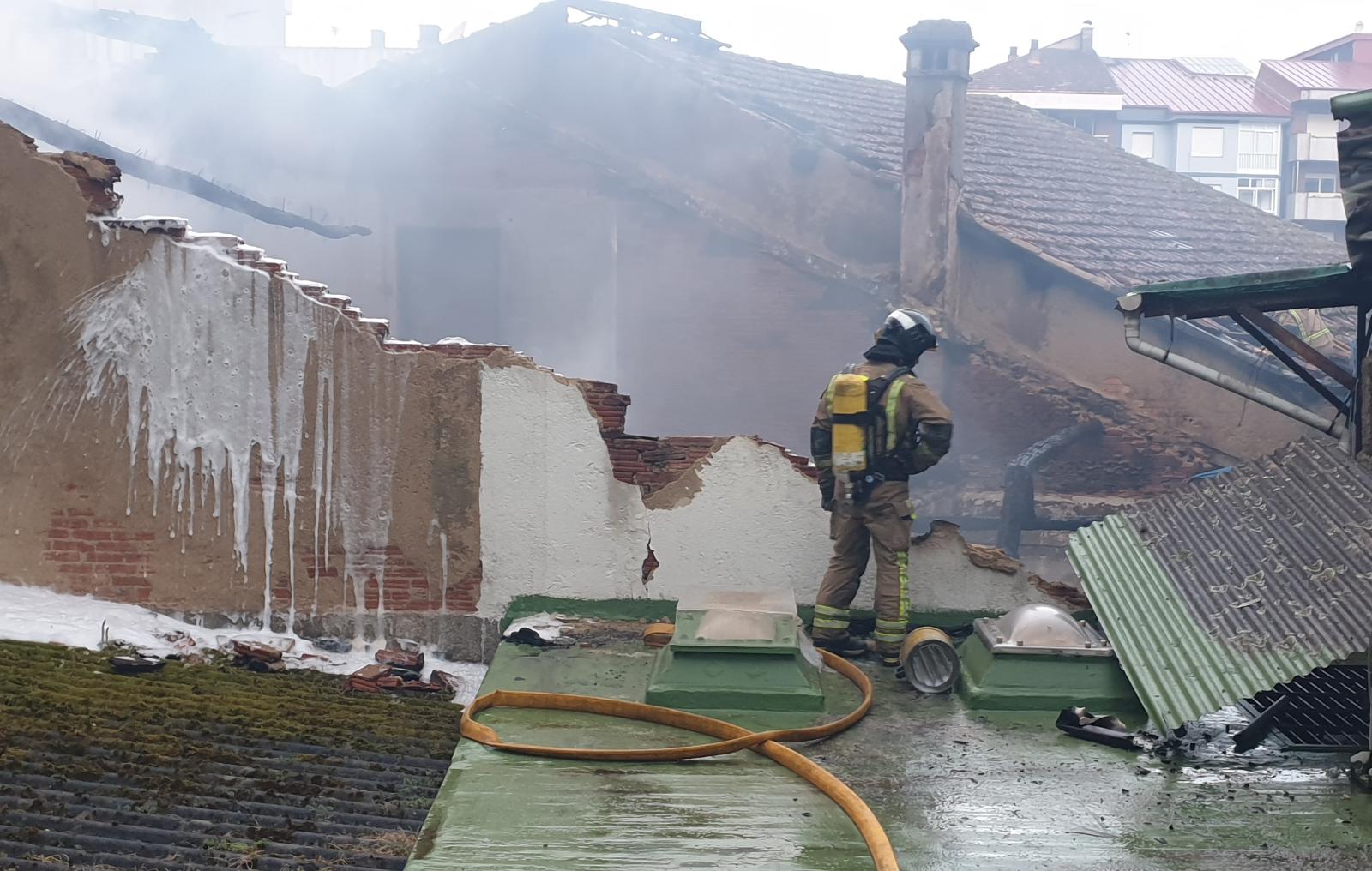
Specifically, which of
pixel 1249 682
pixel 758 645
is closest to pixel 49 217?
pixel 758 645

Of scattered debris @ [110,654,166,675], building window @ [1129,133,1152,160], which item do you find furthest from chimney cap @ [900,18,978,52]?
building window @ [1129,133,1152,160]

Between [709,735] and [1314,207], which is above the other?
[1314,207]

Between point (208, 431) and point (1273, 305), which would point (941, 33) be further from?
point (208, 431)

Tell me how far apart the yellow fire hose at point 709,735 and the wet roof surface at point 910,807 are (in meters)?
0.05

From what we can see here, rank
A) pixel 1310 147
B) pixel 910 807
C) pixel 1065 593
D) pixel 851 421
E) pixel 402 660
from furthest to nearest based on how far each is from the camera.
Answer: pixel 1310 147 < pixel 1065 593 < pixel 402 660 < pixel 851 421 < pixel 910 807

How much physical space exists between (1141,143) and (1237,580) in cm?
3900

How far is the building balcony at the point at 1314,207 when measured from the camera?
1619 inches

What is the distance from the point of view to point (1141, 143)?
41750 millimetres

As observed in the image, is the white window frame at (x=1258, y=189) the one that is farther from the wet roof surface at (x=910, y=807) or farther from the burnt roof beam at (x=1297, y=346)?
the wet roof surface at (x=910, y=807)

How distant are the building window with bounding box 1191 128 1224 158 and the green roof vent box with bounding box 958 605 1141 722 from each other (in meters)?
39.1

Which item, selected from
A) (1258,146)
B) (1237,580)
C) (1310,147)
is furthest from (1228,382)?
(1258,146)

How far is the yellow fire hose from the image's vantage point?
15.5 feet

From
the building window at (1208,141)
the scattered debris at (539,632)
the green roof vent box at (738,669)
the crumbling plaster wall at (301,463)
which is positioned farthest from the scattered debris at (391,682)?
the building window at (1208,141)

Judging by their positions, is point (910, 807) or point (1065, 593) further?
point (1065, 593)
